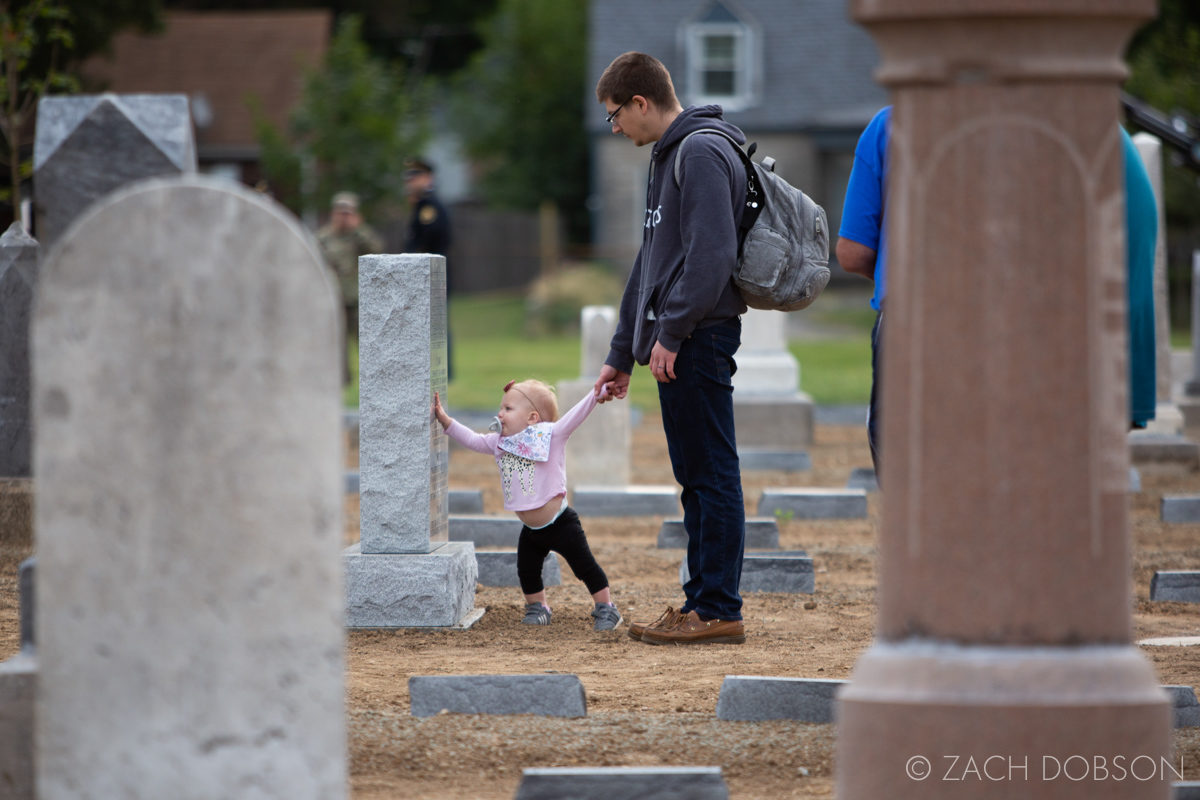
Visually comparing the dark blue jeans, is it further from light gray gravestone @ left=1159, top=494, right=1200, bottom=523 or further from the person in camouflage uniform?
the person in camouflage uniform

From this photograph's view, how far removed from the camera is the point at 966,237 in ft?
9.04

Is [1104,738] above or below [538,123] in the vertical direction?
below

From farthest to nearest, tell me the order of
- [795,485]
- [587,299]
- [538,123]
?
[538,123] → [587,299] → [795,485]

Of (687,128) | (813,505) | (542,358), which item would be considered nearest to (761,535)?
(813,505)

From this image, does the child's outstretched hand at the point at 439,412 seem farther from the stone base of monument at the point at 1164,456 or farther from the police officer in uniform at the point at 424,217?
the police officer in uniform at the point at 424,217

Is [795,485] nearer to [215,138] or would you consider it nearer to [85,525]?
[85,525]

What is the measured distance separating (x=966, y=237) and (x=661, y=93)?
8.46ft

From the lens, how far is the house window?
33875 mm

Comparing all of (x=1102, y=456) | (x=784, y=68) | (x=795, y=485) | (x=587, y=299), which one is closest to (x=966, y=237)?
(x=1102, y=456)

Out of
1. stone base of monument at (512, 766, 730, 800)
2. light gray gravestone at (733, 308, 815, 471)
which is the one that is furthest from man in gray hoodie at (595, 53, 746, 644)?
light gray gravestone at (733, 308, 815, 471)

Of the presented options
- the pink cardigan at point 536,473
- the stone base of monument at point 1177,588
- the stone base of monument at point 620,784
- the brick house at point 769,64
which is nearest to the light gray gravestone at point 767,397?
the stone base of monument at point 1177,588

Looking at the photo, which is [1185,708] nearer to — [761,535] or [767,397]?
[761,535]

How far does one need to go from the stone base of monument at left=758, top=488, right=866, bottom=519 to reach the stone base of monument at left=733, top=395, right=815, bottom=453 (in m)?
3.07

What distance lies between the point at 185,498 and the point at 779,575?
4265mm
